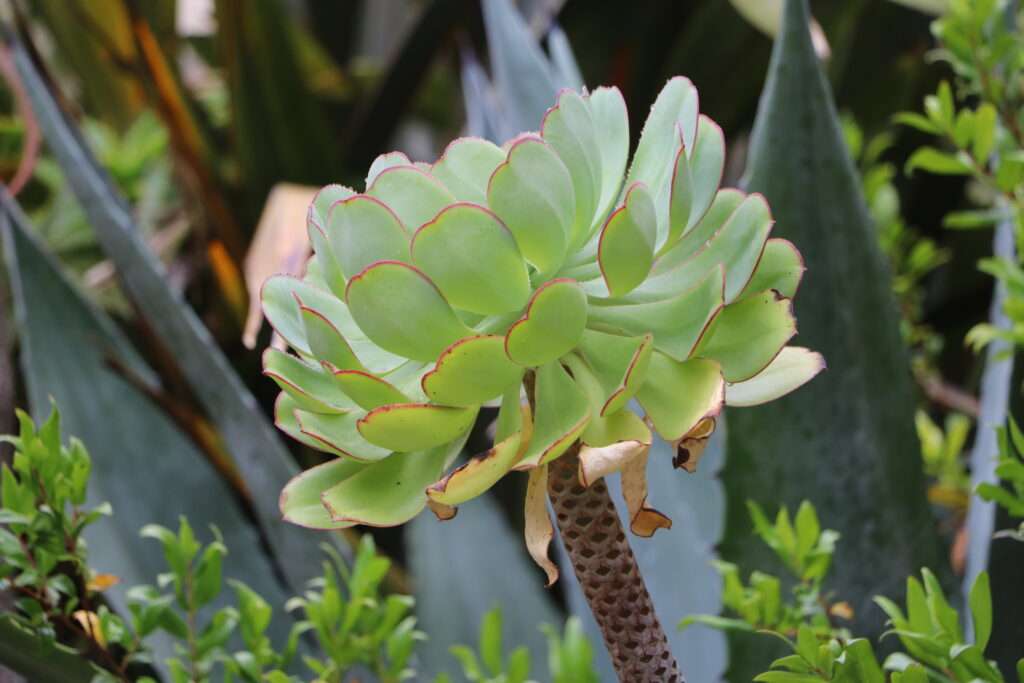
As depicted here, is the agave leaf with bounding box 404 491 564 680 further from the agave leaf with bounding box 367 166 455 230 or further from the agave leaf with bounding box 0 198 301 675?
the agave leaf with bounding box 367 166 455 230

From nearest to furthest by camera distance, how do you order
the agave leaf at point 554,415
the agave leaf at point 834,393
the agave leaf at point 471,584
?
the agave leaf at point 554,415
the agave leaf at point 834,393
the agave leaf at point 471,584

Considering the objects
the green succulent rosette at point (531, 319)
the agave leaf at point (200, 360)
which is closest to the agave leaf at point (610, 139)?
the green succulent rosette at point (531, 319)

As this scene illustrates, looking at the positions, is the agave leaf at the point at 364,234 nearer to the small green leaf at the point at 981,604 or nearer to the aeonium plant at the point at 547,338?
the aeonium plant at the point at 547,338

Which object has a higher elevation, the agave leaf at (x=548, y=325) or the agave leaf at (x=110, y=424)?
the agave leaf at (x=548, y=325)

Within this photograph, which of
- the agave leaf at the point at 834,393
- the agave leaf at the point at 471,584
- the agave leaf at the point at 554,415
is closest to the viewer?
the agave leaf at the point at 554,415

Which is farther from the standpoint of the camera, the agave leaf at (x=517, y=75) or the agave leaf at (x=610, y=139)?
the agave leaf at (x=517, y=75)

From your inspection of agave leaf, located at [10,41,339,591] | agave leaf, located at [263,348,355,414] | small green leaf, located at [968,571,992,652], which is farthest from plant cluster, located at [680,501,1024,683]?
agave leaf, located at [10,41,339,591]

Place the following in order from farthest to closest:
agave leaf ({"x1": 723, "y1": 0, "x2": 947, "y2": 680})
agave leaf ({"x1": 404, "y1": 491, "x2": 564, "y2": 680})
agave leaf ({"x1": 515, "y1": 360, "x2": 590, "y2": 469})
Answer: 1. agave leaf ({"x1": 404, "y1": 491, "x2": 564, "y2": 680})
2. agave leaf ({"x1": 723, "y1": 0, "x2": 947, "y2": 680})
3. agave leaf ({"x1": 515, "y1": 360, "x2": 590, "y2": 469})

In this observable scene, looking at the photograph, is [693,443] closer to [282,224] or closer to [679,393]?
[679,393]
